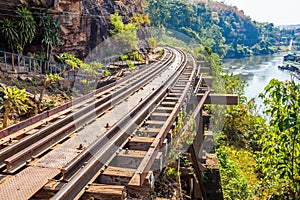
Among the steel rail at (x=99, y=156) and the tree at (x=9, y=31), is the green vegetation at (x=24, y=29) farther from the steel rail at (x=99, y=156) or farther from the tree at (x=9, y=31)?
the steel rail at (x=99, y=156)

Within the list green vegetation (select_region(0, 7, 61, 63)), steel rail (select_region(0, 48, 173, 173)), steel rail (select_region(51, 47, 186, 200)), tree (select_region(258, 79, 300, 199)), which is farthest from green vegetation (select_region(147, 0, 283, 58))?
tree (select_region(258, 79, 300, 199))

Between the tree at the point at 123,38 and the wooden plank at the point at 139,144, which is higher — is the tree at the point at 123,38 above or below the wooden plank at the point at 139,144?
above

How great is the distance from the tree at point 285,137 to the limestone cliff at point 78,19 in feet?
43.1

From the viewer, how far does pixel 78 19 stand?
17.6 meters

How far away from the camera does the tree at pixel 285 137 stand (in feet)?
12.2

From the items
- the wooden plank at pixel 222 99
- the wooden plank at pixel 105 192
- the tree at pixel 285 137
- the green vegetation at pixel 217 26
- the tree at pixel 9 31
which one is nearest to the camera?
the wooden plank at pixel 105 192

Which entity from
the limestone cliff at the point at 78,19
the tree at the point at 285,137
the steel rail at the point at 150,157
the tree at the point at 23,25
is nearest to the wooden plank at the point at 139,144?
the steel rail at the point at 150,157

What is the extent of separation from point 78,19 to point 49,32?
2716mm

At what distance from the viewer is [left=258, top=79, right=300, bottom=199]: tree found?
12.2ft

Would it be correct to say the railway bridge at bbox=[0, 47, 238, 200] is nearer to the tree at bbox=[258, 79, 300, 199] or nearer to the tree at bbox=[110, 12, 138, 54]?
the tree at bbox=[258, 79, 300, 199]

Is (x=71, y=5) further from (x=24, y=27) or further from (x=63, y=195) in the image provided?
(x=63, y=195)

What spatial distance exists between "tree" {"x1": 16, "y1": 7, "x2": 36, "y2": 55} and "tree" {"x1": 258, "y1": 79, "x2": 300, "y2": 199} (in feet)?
40.1

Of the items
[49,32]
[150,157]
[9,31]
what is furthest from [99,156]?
[49,32]

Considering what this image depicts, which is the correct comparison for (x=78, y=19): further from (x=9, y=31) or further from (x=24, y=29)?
(x=9, y=31)
